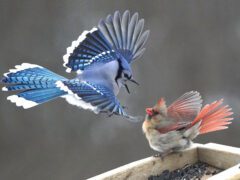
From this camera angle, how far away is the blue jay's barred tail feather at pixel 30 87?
0.81 m

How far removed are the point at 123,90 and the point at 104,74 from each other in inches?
37.8

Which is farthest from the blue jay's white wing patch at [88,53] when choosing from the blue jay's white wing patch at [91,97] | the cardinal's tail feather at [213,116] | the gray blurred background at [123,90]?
the gray blurred background at [123,90]

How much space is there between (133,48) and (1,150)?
3.45 feet

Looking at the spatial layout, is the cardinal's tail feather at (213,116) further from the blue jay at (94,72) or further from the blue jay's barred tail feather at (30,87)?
the blue jay's barred tail feather at (30,87)

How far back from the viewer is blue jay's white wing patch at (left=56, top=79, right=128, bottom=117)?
0.72m

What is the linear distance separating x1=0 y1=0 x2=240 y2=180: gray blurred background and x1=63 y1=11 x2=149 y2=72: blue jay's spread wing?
837 mm

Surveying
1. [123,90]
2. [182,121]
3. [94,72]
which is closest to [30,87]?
[94,72]

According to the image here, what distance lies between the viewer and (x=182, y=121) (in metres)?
1.13

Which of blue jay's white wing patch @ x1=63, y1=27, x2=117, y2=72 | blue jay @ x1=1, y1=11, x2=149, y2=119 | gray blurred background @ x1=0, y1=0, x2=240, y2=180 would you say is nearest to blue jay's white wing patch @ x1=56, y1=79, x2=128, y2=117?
blue jay @ x1=1, y1=11, x2=149, y2=119

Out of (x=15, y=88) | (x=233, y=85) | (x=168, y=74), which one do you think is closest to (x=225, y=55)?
(x=233, y=85)

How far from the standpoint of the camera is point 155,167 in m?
1.13

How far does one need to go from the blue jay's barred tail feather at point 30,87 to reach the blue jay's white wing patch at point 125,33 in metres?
0.18

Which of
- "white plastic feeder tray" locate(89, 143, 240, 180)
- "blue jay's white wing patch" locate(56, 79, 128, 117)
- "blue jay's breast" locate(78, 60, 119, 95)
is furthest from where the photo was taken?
"white plastic feeder tray" locate(89, 143, 240, 180)

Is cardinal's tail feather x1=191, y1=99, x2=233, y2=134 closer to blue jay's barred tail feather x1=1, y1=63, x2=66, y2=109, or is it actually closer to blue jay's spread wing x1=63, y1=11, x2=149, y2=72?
blue jay's spread wing x1=63, y1=11, x2=149, y2=72
